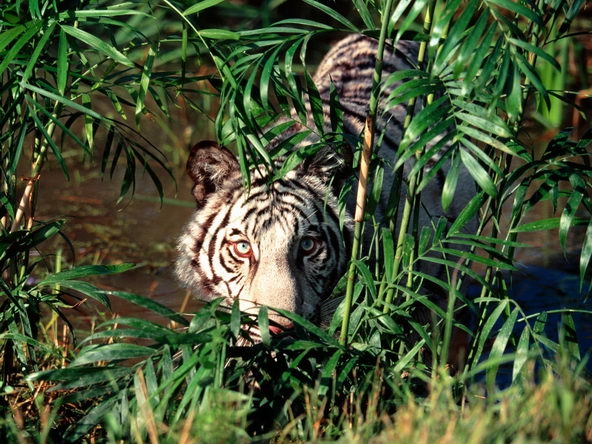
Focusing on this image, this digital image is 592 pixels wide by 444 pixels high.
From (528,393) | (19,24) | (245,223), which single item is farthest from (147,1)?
(528,393)

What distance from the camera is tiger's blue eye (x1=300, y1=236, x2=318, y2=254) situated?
3.48 m

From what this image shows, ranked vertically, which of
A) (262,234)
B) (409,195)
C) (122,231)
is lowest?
(122,231)

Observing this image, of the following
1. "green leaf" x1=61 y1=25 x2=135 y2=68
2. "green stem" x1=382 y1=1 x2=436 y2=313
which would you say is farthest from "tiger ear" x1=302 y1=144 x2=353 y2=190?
"green leaf" x1=61 y1=25 x2=135 y2=68

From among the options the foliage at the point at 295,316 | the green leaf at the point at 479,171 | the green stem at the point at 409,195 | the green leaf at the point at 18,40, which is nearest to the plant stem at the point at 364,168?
the foliage at the point at 295,316

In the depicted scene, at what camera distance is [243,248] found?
11.4 ft

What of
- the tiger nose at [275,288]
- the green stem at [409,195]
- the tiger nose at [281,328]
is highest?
the green stem at [409,195]

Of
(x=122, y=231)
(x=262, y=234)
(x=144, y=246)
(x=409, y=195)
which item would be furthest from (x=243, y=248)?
(x=122, y=231)

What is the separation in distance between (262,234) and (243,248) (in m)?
0.12

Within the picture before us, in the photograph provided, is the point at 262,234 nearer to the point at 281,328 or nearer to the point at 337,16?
the point at 281,328

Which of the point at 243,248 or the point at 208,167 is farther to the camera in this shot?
the point at 208,167

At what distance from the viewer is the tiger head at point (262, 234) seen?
11.0 feet

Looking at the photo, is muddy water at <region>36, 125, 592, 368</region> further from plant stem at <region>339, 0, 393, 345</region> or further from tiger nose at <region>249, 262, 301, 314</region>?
plant stem at <region>339, 0, 393, 345</region>

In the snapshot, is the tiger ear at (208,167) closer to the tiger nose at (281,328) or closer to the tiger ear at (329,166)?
the tiger ear at (329,166)

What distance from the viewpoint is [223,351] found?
2445 millimetres
